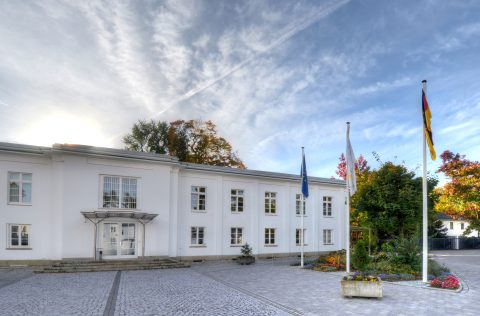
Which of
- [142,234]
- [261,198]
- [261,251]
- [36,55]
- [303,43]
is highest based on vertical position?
[303,43]

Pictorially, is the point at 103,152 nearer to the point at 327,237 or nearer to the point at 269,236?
the point at 269,236

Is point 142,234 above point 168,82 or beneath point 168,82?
beneath

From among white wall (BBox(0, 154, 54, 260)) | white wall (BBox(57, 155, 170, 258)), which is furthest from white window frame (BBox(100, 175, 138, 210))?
white wall (BBox(0, 154, 54, 260))

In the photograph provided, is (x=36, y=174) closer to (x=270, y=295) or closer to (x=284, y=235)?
(x=270, y=295)

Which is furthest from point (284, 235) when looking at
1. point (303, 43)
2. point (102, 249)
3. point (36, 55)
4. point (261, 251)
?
point (36, 55)

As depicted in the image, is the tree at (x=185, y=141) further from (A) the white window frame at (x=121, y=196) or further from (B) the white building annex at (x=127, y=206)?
(A) the white window frame at (x=121, y=196)

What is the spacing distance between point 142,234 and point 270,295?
12.7 metres

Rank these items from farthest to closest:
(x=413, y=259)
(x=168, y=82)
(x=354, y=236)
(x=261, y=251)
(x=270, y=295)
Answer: (x=354, y=236), (x=261, y=251), (x=168, y=82), (x=413, y=259), (x=270, y=295)

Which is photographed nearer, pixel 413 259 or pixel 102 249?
pixel 413 259

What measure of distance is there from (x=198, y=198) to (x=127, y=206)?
520cm

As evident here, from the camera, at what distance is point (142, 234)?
23.9 m

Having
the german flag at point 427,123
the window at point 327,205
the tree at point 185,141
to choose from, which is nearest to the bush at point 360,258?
the german flag at point 427,123

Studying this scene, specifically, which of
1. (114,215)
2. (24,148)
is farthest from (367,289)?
(24,148)

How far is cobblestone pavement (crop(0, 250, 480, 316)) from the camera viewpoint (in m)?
10.8
